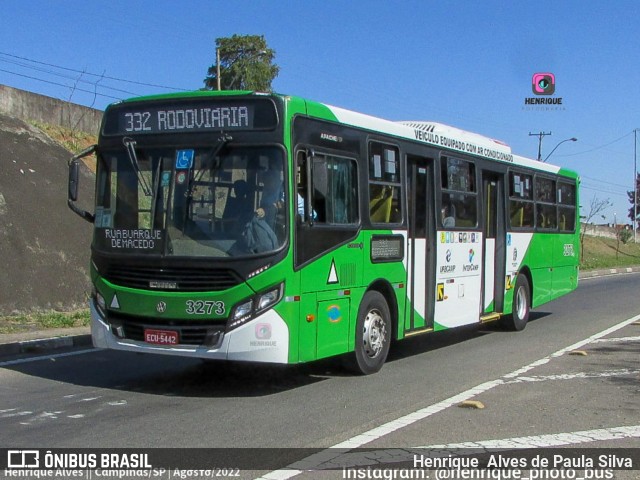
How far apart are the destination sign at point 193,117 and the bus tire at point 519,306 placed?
25.4 feet

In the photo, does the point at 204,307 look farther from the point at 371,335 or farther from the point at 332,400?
the point at 371,335

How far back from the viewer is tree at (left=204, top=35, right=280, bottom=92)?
5215 cm

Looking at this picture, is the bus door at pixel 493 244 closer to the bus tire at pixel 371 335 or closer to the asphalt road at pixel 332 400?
the asphalt road at pixel 332 400

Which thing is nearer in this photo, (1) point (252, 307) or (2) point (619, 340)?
(1) point (252, 307)

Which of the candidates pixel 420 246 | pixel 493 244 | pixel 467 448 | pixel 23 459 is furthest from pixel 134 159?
pixel 493 244

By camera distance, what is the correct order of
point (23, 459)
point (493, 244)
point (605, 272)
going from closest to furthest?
point (23, 459) → point (493, 244) → point (605, 272)

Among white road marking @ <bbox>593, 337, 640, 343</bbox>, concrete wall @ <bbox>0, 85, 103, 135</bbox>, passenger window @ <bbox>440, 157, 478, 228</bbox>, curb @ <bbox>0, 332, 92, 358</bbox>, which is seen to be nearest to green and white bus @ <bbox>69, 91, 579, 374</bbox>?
passenger window @ <bbox>440, 157, 478, 228</bbox>

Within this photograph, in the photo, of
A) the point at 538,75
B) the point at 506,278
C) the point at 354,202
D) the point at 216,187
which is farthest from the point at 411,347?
the point at 538,75

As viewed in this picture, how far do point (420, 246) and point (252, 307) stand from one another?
3598 mm

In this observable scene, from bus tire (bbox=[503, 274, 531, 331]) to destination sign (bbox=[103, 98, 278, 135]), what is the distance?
305 inches

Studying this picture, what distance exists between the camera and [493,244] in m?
13.6

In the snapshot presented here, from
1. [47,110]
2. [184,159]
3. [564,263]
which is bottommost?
[564,263]

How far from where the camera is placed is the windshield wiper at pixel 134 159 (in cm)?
855

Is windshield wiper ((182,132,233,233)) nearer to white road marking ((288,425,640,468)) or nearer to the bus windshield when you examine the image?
the bus windshield
